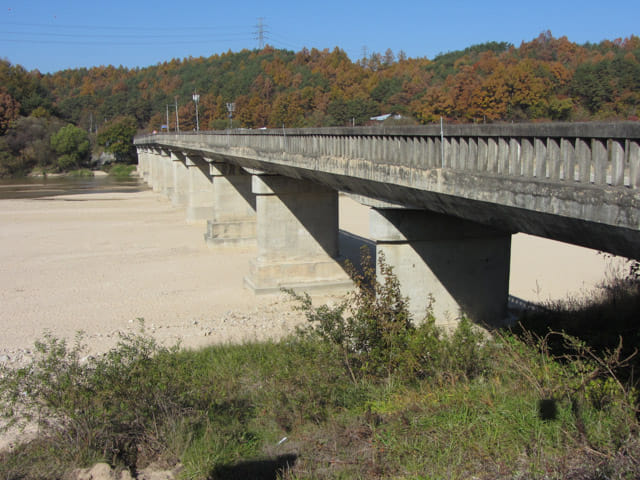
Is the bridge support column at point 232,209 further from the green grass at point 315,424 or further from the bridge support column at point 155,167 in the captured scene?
the bridge support column at point 155,167

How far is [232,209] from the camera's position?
2747 centimetres

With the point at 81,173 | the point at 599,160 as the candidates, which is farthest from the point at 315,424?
the point at 81,173

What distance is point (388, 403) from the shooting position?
7230mm

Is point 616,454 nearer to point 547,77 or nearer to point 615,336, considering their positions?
point 615,336

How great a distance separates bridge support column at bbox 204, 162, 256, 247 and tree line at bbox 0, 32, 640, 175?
11405mm

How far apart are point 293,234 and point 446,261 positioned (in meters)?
8.42

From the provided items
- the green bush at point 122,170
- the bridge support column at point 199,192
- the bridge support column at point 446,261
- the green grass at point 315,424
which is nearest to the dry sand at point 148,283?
the bridge support column at point 199,192

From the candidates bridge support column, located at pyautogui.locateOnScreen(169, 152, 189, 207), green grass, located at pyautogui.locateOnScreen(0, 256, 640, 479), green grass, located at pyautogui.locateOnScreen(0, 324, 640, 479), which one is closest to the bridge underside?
green grass, located at pyautogui.locateOnScreen(0, 256, 640, 479)

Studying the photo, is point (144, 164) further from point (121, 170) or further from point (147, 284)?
point (147, 284)

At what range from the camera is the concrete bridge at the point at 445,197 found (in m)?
5.80

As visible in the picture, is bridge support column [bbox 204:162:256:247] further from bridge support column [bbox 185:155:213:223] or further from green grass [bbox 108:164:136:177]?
green grass [bbox 108:164:136:177]

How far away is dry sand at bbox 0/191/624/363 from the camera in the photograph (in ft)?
49.0

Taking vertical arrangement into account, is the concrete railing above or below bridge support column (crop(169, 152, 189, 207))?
above

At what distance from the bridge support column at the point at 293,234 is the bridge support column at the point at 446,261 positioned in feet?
24.4
